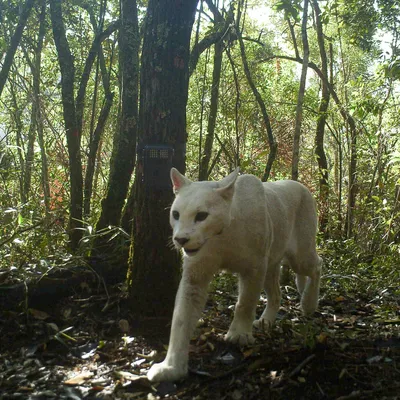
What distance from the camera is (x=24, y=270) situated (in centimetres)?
434

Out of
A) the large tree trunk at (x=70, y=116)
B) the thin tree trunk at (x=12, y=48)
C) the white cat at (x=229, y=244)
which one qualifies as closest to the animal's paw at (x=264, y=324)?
the white cat at (x=229, y=244)

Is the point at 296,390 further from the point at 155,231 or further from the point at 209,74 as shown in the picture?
the point at 209,74

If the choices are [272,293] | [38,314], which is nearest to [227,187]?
[272,293]

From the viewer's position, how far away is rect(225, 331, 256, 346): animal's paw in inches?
141

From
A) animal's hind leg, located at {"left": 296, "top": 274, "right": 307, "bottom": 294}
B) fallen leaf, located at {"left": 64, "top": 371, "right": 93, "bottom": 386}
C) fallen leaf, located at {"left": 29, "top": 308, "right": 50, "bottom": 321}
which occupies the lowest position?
fallen leaf, located at {"left": 64, "top": 371, "right": 93, "bottom": 386}

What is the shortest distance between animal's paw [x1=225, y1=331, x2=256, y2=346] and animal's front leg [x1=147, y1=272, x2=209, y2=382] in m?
0.37

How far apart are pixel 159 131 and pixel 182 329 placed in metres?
1.53

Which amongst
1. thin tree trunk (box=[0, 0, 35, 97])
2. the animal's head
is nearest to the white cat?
the animal's head

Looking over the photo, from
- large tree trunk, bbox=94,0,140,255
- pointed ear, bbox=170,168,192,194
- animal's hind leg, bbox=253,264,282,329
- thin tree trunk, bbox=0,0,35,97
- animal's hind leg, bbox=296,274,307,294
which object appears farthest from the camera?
thin tree trunk, bbox=0,0,35,97

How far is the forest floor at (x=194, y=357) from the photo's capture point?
2.95 meters

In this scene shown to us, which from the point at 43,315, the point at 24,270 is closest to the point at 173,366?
the point at 43,315

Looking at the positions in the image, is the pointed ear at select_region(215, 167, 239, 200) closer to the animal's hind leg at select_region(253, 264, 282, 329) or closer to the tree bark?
the animal's hind leg at select_region(253, 264, 282, 329)

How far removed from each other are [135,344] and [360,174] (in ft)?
23.6

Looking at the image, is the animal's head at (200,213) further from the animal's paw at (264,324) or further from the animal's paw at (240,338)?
the animal's paw at (264,324)
